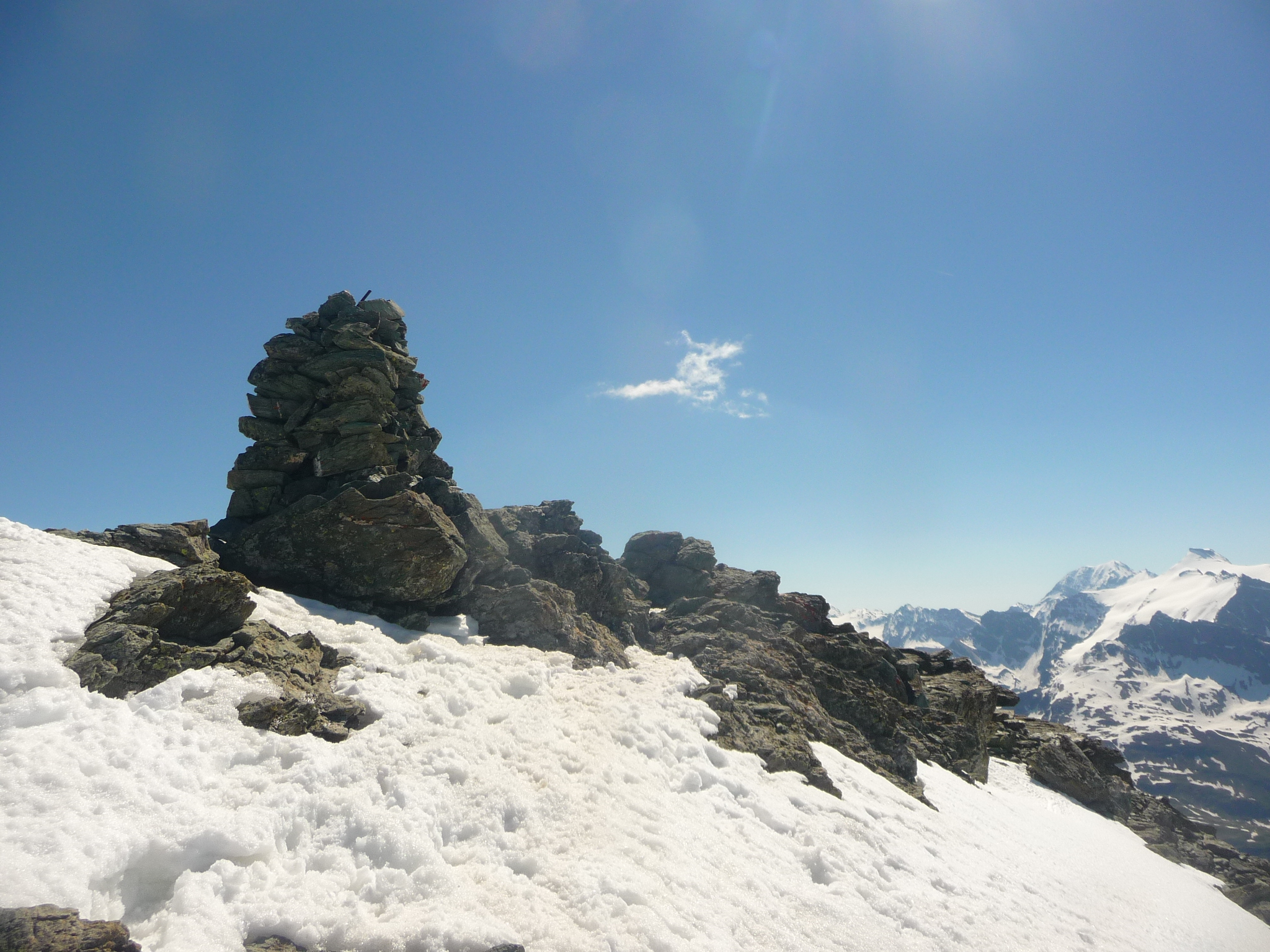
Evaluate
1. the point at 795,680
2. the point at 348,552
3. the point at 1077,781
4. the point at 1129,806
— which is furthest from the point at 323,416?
the point at 1129,806

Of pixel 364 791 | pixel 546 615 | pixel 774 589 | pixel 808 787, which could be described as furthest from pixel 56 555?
pixel 774 589

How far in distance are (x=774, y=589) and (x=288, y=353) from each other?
34.6 m

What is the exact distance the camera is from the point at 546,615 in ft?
82.5

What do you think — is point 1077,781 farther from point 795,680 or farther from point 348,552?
point 348,552

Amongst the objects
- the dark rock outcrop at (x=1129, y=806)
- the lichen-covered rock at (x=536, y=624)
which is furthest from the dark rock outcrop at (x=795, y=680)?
the lichen-covered rock at (x=536, y=624)

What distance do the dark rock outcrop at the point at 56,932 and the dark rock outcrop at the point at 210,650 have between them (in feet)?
17.6

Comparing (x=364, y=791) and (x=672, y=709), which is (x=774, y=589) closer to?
(x=672, y=709)

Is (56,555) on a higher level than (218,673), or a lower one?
higher

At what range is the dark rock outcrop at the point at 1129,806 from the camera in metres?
41.9

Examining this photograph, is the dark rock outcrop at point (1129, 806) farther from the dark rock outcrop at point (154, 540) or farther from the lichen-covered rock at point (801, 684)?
the dark rock outcrop at point (154, 540)

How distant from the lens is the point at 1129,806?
1969 inches

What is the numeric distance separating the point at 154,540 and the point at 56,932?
1541cm

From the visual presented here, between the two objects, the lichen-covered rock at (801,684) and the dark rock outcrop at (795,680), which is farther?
the dark rock outcrop at (795,680)

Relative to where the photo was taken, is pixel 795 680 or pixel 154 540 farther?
pixel 795 680
